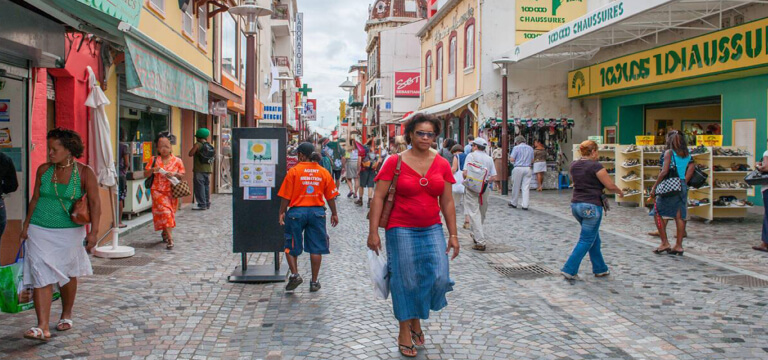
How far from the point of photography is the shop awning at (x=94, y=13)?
5.80 m

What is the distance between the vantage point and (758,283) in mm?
7082

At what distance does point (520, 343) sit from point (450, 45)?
75.9 ft

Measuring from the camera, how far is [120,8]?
7.02 m

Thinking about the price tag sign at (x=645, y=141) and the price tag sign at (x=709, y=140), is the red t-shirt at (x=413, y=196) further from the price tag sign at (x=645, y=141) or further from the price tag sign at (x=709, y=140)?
the price tag sign at (x=645, y=141)

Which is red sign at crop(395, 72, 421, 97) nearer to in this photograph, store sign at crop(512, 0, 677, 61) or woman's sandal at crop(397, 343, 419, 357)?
store sign at crop(512, 0, 677, 61)

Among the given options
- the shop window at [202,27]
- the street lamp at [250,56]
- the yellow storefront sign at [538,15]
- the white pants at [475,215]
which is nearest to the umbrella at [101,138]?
the street lamp at [250,56]

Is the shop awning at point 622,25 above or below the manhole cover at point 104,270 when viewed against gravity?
above

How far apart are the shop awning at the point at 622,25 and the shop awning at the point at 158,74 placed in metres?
8.84

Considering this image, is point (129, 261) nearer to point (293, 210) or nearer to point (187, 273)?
point (187, 273)

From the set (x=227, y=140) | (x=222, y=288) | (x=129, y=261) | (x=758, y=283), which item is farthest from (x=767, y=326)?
(x=227, y=140)

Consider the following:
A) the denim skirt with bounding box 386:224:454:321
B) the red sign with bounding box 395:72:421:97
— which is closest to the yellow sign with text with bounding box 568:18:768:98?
the denim skirt with bounding box 386:224:454:321

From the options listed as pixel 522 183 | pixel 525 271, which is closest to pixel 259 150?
pixel 525 271

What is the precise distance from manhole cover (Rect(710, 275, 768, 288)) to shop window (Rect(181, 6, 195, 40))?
11.9 metres

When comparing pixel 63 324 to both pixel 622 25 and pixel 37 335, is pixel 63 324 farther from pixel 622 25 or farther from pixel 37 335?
pixel 622 25
